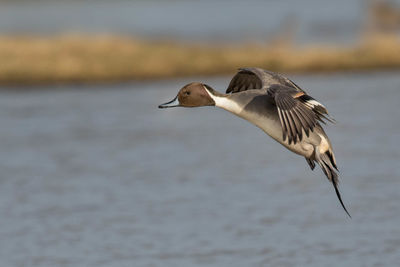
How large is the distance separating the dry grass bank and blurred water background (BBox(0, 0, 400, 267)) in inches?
23.4

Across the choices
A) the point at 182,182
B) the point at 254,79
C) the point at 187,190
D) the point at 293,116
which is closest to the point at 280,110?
the point at 293,116

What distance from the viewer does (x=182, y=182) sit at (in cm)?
1114

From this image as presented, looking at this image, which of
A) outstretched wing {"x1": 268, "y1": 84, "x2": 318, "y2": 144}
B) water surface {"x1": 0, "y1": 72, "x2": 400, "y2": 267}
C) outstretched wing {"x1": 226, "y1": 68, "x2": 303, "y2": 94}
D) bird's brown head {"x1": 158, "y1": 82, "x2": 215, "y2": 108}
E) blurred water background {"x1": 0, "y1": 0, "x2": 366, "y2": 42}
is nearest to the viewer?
outstretched wing {"x1": 268, "y1": 84, "x2": 318, "y2": 144}

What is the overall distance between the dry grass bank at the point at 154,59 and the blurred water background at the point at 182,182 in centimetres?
59

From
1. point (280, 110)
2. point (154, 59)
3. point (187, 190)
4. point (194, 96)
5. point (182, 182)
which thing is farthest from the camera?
point (154, 59)

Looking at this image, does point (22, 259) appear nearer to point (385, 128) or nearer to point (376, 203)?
point (376, 203)

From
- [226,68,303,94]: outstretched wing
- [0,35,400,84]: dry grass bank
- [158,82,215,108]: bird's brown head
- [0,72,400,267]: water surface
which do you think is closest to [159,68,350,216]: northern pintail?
[158,82,215,108]: bird's brown head

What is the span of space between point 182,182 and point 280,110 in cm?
502

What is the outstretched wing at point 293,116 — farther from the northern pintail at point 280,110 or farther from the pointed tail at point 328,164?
the pointed tail at point 328,164

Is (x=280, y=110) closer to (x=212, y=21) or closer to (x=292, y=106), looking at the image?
(x=292, y=106)

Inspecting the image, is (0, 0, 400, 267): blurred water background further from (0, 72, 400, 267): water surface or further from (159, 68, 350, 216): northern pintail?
(159, 68, 350, 216): northern pintail

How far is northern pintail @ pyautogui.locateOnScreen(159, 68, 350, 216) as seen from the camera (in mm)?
6266

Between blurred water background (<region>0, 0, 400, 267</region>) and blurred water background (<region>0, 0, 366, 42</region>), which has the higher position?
blurred water background (<region>0, 0, 366, 42</region>)

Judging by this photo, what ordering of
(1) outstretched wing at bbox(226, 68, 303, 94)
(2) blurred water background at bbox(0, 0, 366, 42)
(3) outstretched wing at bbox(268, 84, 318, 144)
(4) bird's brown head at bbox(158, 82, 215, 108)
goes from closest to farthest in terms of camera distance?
(3) outstretched wing at bbox(268, 84, 318, 144) < (4) bird's brown head at bbox(158, 82, 215, 108) < (1) outstretched wing at bbox(226, 68, 303, 94) < (2) blurred water background at bbox(0, 0, 366, 42)
